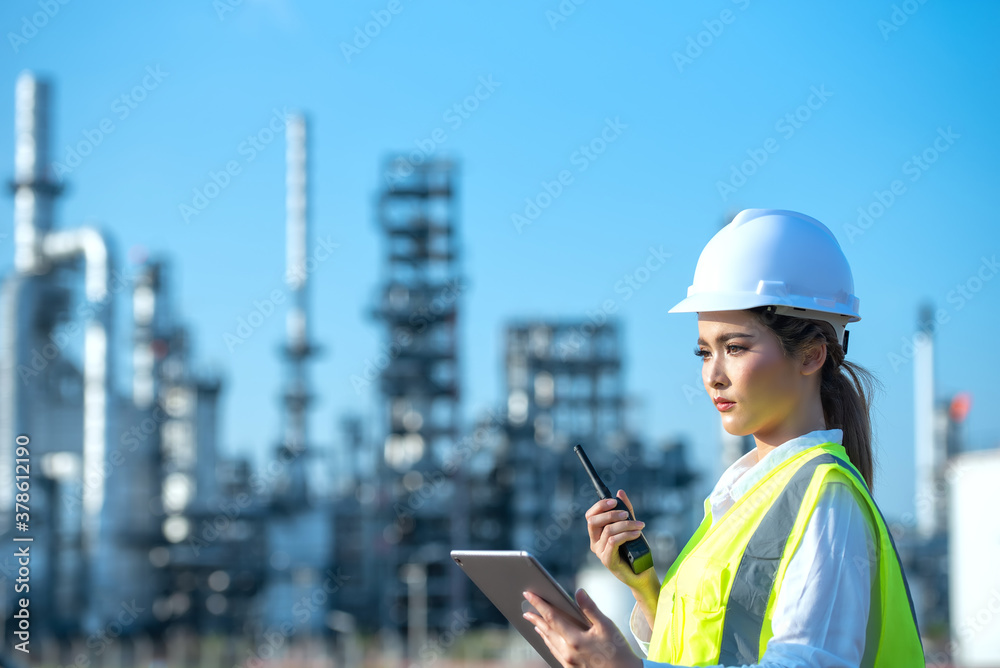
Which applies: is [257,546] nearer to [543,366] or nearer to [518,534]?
[518,534]

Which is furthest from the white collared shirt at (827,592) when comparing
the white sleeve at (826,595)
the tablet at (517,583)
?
the tablet at (517,583)

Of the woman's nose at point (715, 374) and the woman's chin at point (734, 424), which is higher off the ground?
the woman's nose at point (715, 374)

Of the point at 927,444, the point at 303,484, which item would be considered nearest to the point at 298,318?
the point at 303,484

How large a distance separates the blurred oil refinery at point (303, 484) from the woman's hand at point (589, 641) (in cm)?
1946

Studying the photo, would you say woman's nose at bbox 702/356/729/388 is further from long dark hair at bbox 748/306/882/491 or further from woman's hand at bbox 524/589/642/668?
woman's hand at bbox 524/589/642/668

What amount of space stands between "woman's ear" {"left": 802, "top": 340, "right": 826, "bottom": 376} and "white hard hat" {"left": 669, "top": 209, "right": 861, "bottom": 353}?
0.16 feet

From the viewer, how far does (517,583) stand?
5.41ft

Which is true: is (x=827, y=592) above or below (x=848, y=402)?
below

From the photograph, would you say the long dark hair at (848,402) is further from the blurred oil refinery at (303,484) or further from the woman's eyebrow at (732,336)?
the blurred oil refinery at (303,484)

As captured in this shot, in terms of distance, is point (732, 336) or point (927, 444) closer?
point (732, 336)

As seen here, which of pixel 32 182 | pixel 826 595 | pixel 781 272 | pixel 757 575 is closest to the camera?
pixel 826 595

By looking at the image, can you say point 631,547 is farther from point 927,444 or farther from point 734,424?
point 927,444

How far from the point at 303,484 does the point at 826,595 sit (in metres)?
23.2

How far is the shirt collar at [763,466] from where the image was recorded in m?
1.75
